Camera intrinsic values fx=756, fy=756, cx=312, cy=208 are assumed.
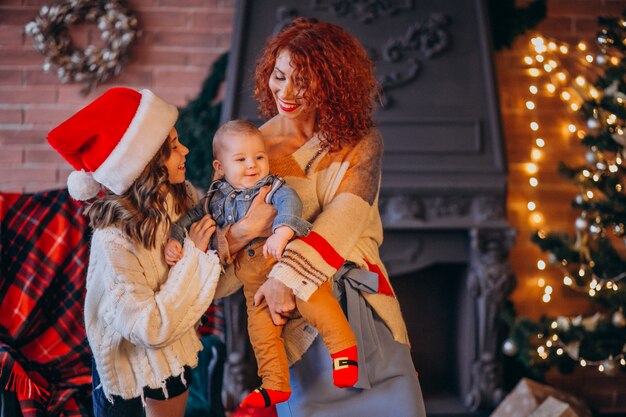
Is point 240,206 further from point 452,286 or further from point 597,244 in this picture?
point 452,286

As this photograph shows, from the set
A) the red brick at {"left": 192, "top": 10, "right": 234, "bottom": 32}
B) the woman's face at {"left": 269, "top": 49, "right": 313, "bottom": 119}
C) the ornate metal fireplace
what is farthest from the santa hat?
the red brick at {"left": 192, "top": 10, "right": 234, "bottom": 32}

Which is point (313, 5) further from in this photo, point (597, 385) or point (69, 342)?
point (597, 385)

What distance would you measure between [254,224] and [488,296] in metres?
2.03

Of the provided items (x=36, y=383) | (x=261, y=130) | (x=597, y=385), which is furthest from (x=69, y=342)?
(x=597, y=385)

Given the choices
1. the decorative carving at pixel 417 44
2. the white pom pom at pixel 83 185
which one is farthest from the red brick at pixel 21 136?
the white pom pom at pixel 83 185

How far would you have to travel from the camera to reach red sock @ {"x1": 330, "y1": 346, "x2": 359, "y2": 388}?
158 centimetres

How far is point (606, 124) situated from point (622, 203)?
33 centimetres

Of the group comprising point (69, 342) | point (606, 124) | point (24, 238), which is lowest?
point (69, 342)

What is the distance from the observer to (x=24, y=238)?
2.83 meters

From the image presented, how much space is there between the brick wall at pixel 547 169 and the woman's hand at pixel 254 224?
2.33 metres

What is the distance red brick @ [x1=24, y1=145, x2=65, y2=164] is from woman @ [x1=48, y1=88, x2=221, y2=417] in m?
2.09

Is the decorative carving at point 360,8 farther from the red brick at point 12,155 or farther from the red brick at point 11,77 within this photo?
the red brick at point 12,155

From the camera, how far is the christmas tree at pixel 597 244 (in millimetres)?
3020

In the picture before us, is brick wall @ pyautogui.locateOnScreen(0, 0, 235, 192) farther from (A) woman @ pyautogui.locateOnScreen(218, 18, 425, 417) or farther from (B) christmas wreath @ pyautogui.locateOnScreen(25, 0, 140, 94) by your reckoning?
(A) woman @ pyautogui.locateOnScreen(218, 18, 425, 417)
